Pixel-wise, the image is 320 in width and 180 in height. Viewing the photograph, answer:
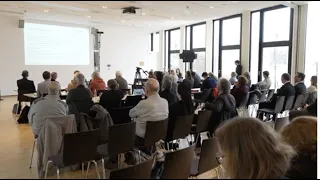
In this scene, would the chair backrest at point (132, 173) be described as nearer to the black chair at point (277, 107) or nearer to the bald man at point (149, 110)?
the bald man at point (149, 110)

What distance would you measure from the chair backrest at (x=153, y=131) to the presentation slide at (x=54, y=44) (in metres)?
11.3

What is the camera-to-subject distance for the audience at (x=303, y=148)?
201 centimetres

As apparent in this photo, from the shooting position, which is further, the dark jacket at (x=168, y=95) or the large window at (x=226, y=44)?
the large window at (x=226, y=44)

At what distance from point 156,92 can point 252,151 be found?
266 cm

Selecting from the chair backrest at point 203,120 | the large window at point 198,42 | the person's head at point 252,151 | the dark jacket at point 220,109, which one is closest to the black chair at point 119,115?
the chair backrest at point 203,120

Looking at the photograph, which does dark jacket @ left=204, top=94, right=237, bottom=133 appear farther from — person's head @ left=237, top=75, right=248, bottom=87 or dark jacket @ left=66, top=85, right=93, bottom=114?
dark jacket @ left=66, top=85, right=93, bottom=114

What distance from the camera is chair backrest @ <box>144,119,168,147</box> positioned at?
390 cm

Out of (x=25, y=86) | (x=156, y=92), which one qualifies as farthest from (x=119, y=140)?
(x=25, y=86)

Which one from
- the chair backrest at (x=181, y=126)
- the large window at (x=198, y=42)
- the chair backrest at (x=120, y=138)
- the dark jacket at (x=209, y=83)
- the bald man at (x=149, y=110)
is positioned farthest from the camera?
Result: the large window at (x=198, y=42)

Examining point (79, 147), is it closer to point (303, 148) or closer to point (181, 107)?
point (303, 148)

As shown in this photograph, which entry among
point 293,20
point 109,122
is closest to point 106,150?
point 109,122

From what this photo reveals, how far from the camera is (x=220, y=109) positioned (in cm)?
458

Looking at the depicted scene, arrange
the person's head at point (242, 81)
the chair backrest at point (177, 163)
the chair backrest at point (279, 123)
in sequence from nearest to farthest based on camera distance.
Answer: the chair backrest at point (177, 163), the chair backrest at point (279, 123), the person's head at point (242, 81)

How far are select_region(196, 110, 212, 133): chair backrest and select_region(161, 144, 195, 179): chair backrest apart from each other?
193 cm
